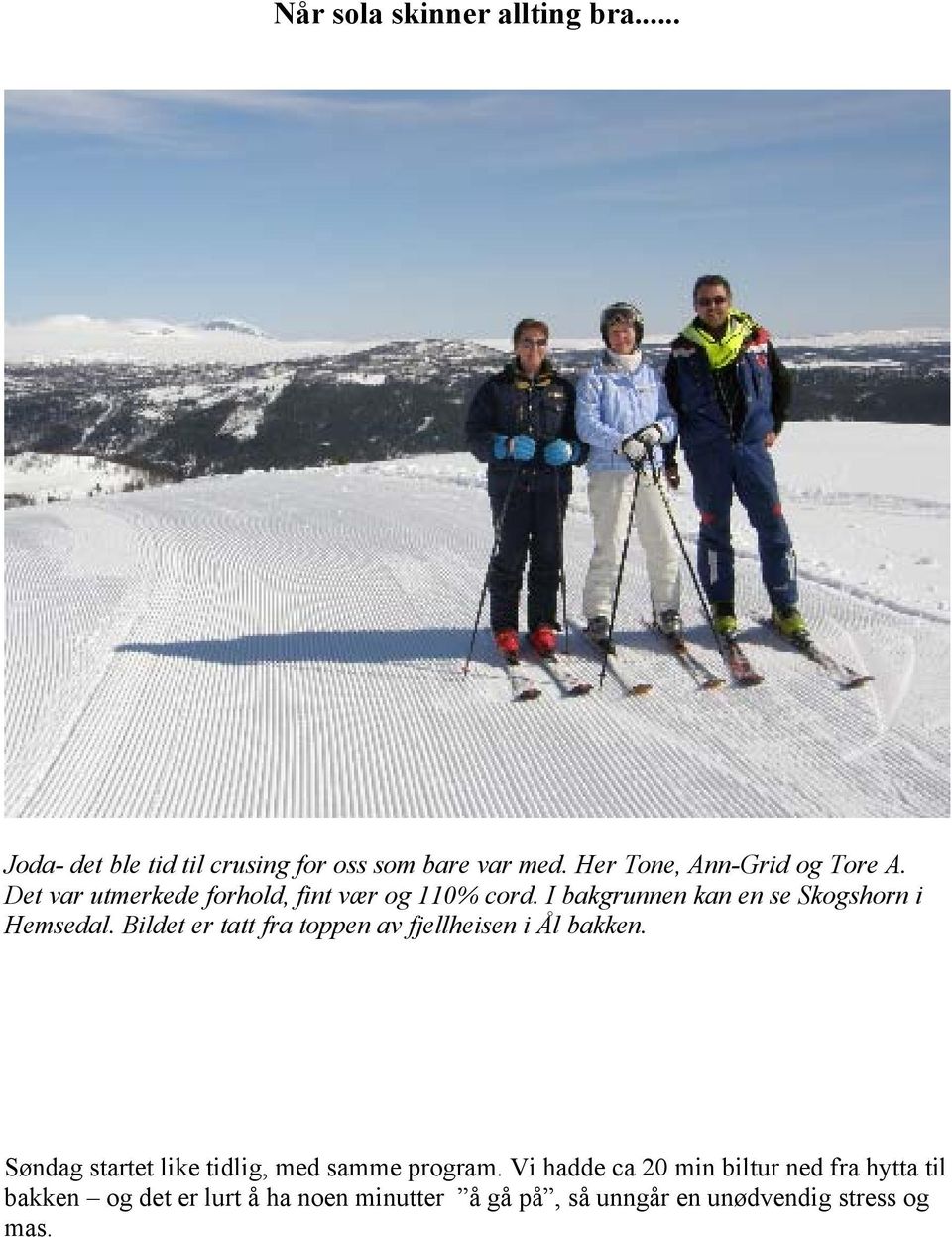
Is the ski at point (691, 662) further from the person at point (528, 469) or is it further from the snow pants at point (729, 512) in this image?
the person at point (528, 469)

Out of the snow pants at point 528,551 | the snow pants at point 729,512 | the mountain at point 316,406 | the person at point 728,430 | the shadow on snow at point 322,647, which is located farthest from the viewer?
the mountain at point 316,406

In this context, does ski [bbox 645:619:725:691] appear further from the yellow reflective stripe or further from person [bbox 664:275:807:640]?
the yellow reflective stripe

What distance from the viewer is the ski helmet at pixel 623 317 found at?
5758 mm

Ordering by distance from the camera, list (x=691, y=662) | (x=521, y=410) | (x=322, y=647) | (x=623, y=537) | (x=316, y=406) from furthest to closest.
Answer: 1. (x=316, y=406)
2. (x=322, y=647)
3. (x=623, y=537)
4. (x=691, y=662)
5. (x=521, y=410)

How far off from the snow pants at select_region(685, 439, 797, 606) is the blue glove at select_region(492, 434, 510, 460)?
1.29m

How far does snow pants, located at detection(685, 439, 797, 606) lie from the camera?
245 inches

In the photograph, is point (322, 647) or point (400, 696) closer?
point (400, 696)

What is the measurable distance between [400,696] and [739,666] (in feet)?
6.50

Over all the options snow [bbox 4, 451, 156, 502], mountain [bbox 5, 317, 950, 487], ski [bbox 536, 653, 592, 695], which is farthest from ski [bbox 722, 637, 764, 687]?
snow [bbox 4, 451, 156, 502]

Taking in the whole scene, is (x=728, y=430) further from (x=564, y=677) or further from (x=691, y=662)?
(x=564, y=677)

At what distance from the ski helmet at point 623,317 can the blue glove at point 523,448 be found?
2.38ft

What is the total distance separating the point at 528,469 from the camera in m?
6.05

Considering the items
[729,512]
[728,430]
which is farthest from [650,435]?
[729,512]

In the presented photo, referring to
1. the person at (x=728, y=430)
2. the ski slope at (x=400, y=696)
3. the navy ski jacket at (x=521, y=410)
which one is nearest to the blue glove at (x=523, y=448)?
the navy ski jacket at (x=521, y=410)
